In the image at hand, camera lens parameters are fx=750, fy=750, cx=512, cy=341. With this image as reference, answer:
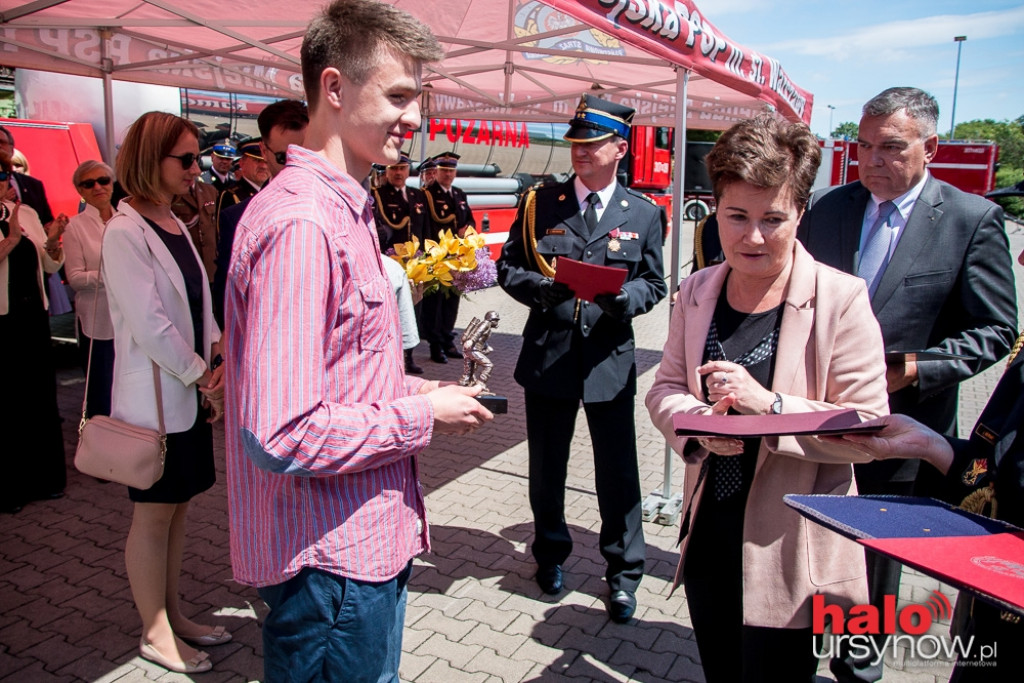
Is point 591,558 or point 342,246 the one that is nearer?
point 342,246

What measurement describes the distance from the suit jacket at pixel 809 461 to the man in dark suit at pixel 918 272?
77 centimetres

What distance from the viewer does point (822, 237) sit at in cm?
312

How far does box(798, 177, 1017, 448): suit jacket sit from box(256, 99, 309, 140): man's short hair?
2.63 m

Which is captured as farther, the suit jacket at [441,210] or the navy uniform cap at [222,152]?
the navy uniform cap at [222,152]

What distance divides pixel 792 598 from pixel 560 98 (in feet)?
23.2

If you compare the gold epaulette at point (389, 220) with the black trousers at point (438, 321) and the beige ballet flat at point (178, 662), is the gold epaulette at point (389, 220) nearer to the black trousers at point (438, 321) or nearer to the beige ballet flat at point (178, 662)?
the black trousers at point (438, 321)

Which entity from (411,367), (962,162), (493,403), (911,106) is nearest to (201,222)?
(411,367)

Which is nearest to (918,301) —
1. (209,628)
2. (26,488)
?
(209,628)

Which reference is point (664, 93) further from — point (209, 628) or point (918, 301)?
point (209, 628)

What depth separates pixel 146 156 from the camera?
2.82m

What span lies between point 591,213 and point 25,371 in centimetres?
352

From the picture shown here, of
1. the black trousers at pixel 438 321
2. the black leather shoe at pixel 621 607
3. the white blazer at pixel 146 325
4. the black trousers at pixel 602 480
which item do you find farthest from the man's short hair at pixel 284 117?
the black trousers at pixel 438 321

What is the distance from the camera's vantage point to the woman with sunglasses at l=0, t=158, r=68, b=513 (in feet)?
14.3

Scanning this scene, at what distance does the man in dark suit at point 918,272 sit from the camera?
2771 mm
